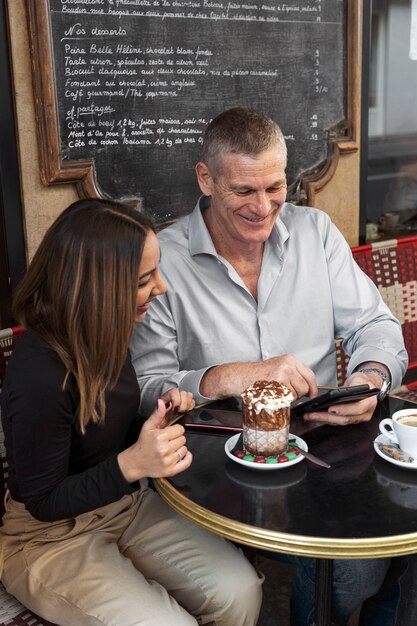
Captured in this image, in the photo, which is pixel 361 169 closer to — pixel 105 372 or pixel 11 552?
pixel 105 372

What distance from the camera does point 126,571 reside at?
1907mm

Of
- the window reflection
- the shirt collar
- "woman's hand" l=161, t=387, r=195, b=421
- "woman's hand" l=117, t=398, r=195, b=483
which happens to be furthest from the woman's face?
the window reflection

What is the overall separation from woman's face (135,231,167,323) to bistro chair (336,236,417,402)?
4.66ft

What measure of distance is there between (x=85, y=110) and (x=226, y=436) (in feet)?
4.51

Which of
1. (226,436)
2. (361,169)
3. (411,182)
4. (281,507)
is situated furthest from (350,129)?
(281,507)

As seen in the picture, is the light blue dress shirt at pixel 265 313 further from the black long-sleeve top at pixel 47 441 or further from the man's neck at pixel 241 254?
the black long-sleeve top at pixel 47 441

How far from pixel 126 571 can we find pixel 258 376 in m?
0.63

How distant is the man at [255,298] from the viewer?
227 centimetres

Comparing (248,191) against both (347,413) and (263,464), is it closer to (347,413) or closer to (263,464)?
(347,413)

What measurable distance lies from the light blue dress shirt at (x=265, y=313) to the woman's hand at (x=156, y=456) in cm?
50

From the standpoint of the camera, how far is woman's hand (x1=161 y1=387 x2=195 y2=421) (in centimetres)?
211

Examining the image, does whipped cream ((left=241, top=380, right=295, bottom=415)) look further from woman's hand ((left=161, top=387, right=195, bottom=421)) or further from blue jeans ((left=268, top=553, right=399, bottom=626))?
blue jeans ((left=268, top=553, right=399, bottom=626))

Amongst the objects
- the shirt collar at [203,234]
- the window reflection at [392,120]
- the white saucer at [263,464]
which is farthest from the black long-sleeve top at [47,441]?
the window reflection at [392,120]

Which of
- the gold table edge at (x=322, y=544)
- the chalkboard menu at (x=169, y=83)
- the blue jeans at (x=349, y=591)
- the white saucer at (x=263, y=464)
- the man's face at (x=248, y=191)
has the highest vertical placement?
the chalkboard menu at (x=169, y=83)
